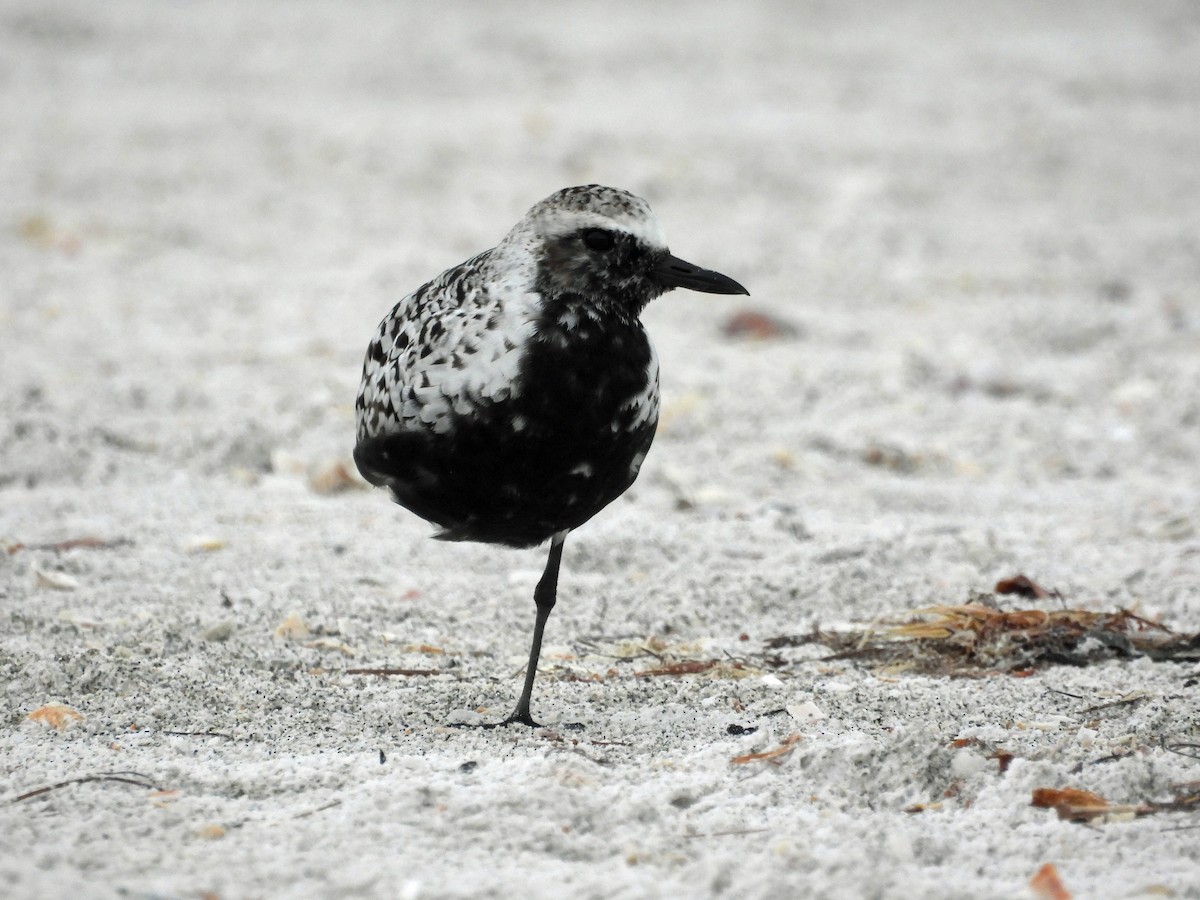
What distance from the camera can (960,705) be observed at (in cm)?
353

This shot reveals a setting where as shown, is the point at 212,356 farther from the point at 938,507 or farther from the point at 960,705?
the point at 960,705

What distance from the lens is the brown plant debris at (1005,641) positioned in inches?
151

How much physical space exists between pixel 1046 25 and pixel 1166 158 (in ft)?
10.1

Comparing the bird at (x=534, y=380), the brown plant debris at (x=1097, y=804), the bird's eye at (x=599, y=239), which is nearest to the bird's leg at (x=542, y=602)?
the bird at (x=534, y=380)

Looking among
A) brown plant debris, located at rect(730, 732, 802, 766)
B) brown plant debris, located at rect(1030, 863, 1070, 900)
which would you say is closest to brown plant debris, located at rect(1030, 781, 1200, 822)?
brown plant debris, located at rect(1030, 863, 1070, 900)

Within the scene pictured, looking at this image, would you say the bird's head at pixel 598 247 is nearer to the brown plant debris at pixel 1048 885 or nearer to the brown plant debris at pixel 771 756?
the brown plant debris at pixel 771 756

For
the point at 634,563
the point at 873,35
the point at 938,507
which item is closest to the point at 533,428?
the point at 634,563

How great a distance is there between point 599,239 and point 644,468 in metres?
2.34

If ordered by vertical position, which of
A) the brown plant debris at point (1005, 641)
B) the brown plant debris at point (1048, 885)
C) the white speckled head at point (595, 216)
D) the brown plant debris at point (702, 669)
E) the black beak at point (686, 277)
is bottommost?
the brown plant debris at point (1048, 885)

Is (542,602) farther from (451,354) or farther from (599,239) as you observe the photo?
(599,239)

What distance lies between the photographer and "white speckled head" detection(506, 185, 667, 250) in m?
→ 3.41

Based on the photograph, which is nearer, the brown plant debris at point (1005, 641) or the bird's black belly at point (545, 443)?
the bird's black belly at point (545, 443)

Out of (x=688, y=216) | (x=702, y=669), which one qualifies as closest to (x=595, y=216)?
(x=702, y=669)

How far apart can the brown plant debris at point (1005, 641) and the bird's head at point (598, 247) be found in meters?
1.16
